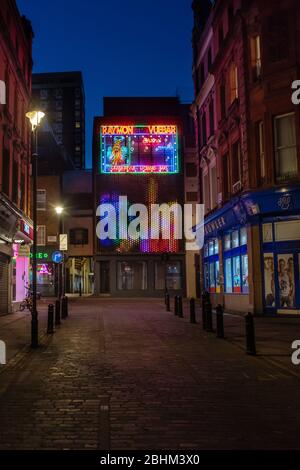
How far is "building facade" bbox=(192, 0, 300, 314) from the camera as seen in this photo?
21.0 m

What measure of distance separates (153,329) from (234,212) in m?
8.19

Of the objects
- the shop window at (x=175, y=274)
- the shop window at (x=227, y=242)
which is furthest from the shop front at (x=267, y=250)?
the shop window at (x=175, y=274)

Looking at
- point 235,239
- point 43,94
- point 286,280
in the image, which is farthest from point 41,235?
point 43,94

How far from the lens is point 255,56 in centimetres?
2294

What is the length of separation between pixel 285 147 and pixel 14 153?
13.7m

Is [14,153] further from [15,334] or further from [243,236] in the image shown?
[15,334]

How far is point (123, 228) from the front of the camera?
156 ft

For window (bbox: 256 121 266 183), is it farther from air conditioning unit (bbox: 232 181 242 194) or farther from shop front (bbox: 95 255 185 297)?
shop front (bbox: 95 255 185 297)

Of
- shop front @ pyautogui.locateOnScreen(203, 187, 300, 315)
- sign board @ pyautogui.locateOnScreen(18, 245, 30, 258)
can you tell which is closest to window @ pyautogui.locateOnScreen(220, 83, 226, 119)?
shop front @ pyautogui.locateOnScreen(203, 187, 300, 315)

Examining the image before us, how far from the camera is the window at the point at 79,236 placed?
172 ft

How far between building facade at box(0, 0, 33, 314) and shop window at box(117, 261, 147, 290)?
16.0 m

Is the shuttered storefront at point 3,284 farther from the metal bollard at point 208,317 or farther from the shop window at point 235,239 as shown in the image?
the metal bollard at point 208,317
